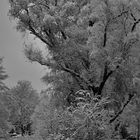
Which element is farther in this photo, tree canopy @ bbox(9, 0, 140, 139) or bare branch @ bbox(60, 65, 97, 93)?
bare branch @ bbox(60, 65, 97, 93)

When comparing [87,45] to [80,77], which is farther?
[80,77]

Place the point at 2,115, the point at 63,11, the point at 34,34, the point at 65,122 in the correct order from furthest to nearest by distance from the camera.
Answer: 1. the point at 2,115
2. the point at 34,34
3. the point at 63,11
4. the point at 65,122

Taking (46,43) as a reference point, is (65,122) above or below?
below

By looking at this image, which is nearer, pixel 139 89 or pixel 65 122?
pixel 65 122

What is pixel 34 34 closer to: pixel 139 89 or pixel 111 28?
pixel 111 28

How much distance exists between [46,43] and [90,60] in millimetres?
2861

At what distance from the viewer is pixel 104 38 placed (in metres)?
12.5

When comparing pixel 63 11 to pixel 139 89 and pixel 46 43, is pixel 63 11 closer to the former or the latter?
pixel 46 43

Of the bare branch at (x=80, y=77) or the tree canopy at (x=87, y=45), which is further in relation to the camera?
the bare branch at (x=80, y=77)

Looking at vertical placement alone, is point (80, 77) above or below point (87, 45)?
below

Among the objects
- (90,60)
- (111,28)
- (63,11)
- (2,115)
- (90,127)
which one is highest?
(63,11)

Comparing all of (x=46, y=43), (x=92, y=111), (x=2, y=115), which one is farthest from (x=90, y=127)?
(x=2, y=115)

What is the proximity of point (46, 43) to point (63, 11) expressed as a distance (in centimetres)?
234

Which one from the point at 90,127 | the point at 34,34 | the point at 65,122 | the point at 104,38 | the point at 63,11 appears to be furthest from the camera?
the point at 34,34
